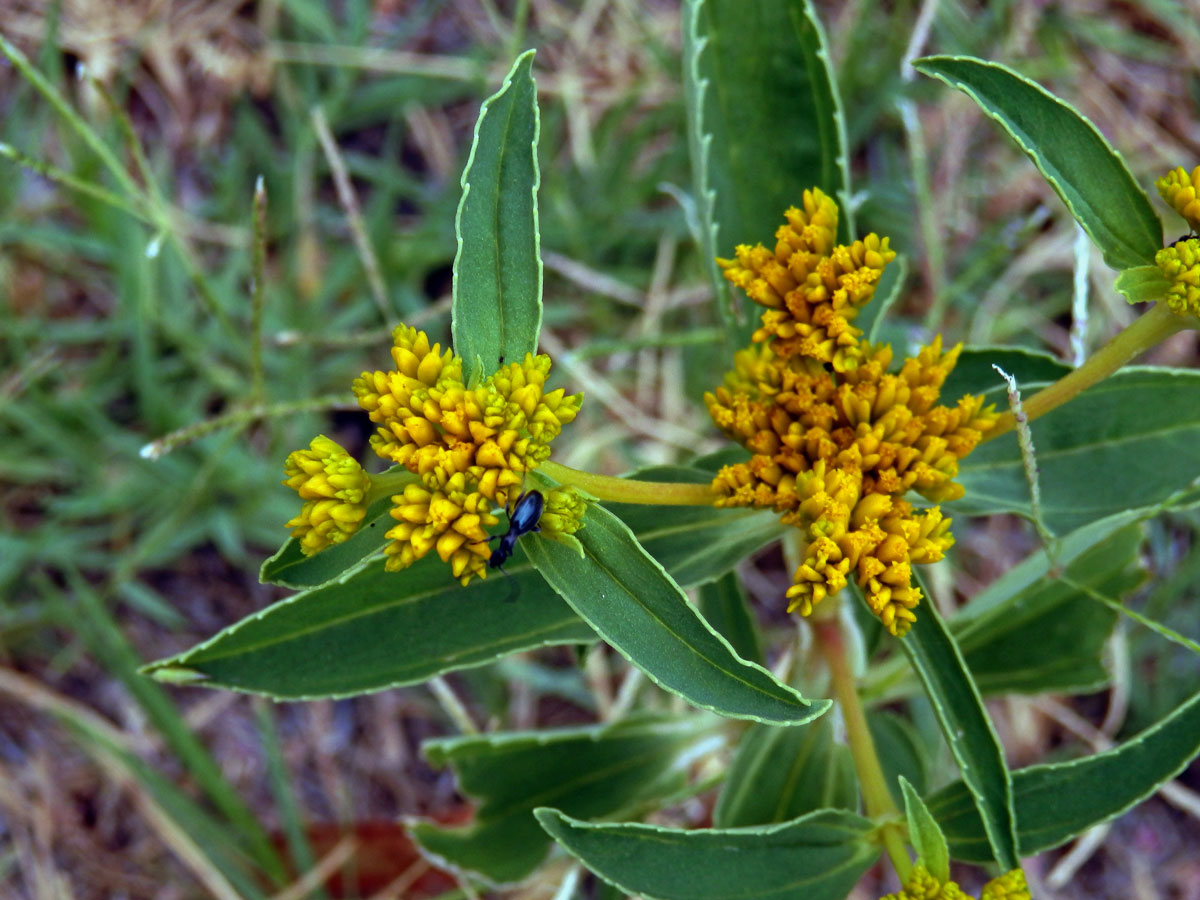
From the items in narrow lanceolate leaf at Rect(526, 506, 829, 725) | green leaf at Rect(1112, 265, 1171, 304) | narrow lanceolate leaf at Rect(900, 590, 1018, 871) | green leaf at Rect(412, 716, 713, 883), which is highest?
green leaf at Rect(1112, 265, 1171, 304)

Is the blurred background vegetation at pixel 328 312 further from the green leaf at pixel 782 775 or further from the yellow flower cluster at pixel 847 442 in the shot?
the yellow flower cluster at pixel 847 442

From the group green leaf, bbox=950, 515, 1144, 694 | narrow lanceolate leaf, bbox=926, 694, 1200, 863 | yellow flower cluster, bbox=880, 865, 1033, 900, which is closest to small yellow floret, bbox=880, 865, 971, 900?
yellow flower cluster, bbox=880, 865, 1033, 900

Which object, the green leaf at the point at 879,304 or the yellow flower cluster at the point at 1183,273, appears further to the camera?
the green leaf at the point at 879,304

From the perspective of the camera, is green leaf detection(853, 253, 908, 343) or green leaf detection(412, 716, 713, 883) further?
green leaf detection(412, 716, 713, 883)

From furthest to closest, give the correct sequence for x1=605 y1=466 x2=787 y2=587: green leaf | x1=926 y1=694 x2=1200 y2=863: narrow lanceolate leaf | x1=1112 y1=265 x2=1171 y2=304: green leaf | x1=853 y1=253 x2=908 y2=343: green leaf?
x1=853 y1=253 x2=908 y2=343: green leaf, x1=605 y1=466 x2=787 y2=587: green leaf, x1=926 y1=694 x2=1200 y2=863: narrow lanceolate leaf, x1=1112 y1=265 x2=1171 y2=304: green leaf

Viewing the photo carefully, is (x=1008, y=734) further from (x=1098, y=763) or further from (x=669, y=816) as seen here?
(x=1098, y=763)

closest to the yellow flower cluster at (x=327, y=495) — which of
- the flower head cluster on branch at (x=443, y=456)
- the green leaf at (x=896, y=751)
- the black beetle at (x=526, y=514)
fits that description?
the flower head cluster on branch at (x=443, y=456)

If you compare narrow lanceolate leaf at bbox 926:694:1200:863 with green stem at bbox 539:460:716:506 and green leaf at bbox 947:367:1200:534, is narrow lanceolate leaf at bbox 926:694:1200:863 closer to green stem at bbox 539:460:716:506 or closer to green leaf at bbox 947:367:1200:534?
green leaf at bbox 947:367:1200:534

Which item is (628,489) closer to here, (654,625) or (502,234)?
(654,625)
